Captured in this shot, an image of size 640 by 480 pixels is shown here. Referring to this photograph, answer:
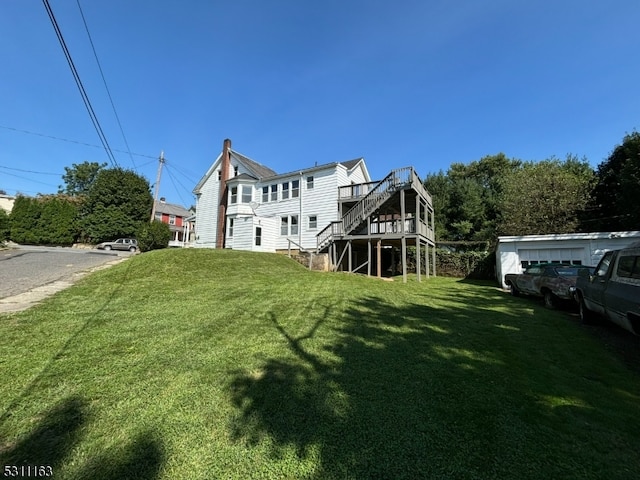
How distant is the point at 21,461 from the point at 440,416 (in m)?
3.33

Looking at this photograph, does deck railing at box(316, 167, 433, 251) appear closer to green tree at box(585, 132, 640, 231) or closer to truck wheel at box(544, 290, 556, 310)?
truck wheel at box(544, 290, 556, 310)

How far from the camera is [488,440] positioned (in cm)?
259

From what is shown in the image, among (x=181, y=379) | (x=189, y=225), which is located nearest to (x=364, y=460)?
(x=181, y=379)

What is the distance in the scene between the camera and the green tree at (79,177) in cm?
5078

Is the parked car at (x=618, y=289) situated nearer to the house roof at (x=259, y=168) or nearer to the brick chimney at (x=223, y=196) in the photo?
the house roof at (x=259, y=168)

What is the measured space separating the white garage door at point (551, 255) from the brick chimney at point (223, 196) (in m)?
20.3

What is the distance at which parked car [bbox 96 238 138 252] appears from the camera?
30.9m

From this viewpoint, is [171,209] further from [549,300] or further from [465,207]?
[549,300]

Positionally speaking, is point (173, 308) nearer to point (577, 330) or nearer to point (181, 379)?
point (181, 379)

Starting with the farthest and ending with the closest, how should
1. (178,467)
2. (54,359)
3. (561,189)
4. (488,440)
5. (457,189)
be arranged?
(457,189), (561,189), (54,359), (488,440), (178,467)

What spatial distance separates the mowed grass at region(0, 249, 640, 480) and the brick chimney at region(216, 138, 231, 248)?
1865 centimetres

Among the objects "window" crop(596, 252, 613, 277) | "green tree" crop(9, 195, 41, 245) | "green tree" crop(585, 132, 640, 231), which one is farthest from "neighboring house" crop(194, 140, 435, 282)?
"green tree" crop(9, 195, 41, 245)

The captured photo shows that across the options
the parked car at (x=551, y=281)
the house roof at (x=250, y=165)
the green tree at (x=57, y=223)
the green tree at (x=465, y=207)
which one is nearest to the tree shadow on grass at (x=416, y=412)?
the parked car at (x=551, y=281)

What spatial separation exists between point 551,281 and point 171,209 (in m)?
49.2
